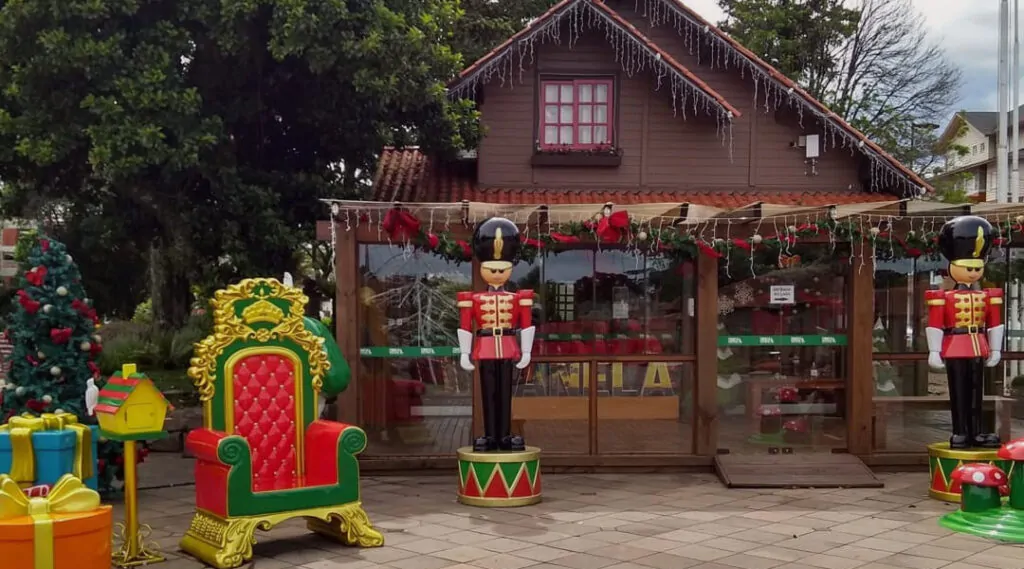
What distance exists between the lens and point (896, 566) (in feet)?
17.7

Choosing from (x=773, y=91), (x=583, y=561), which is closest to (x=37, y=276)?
(x=583, y=561)

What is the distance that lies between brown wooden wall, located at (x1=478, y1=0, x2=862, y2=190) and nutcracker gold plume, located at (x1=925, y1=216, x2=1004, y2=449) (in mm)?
4954

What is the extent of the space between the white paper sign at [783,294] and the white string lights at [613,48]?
3.49 metres

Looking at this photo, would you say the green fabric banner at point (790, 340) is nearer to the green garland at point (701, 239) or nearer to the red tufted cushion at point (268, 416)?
the green garland at point (701, 239)

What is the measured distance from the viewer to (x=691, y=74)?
12023 mm

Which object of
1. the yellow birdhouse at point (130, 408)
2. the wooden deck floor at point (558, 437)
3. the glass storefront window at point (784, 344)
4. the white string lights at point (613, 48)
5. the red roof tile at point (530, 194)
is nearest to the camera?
the yellow birdhouse at point (130, 408)

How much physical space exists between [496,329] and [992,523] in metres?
3.90

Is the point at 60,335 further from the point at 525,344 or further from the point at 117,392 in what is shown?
the point at 525,344

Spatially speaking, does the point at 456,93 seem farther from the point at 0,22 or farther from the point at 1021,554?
the point at 1021,554

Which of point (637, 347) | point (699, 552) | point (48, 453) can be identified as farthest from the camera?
point (637, 347)

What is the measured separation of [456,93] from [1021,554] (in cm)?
815

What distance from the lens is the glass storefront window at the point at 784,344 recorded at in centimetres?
893

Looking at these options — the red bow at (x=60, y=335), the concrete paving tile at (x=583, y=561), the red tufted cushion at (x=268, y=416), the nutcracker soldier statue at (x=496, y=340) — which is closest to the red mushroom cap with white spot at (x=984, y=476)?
the concrete paving tile at (x=583, y=561)

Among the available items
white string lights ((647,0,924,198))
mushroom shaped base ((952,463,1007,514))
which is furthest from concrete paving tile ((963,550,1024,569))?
white string lights ((647,0,924,198))
